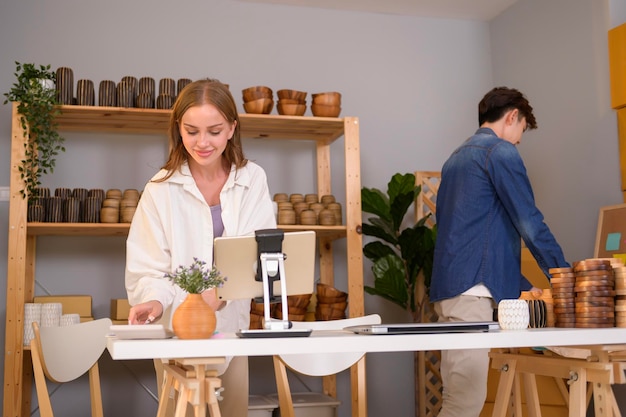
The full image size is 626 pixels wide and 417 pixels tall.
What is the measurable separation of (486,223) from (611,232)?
1.25m

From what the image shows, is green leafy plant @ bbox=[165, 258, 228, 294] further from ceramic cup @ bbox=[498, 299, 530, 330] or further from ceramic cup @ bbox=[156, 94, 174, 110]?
ceramic cup @ bbox=[156, 94, 174, 110]

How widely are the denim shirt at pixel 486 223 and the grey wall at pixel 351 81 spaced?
135cm

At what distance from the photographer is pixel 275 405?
394 cm

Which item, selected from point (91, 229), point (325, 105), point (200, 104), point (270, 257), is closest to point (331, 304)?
point (325, 105)

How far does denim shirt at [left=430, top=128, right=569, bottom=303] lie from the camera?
2.90 m

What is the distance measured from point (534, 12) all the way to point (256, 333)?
12.4ft

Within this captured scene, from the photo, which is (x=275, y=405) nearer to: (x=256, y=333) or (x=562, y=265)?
(x=562, y=265)

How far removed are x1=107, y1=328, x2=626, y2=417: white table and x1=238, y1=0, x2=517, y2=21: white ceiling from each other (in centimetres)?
344

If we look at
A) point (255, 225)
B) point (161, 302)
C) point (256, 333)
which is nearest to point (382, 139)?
point (255, 225)

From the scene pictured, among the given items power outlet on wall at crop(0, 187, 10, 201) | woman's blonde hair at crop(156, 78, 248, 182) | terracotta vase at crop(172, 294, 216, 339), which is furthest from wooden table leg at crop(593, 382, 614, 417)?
power outlet on wall at crop(0, 187, 10, 201)

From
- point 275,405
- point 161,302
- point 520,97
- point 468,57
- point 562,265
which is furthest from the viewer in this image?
point 468,57

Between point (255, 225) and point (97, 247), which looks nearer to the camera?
point (255, 225)

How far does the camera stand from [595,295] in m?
2.06

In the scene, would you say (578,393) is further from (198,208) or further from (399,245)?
(399,245)
